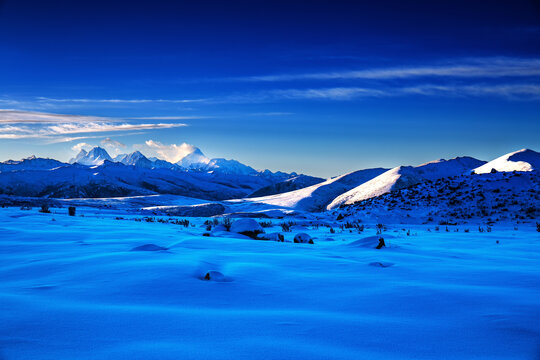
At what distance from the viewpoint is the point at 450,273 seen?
145 inches

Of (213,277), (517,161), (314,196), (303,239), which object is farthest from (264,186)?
(213,277)

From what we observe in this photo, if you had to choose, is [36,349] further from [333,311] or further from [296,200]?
[296,200]

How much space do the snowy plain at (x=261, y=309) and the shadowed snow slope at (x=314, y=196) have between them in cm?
3854

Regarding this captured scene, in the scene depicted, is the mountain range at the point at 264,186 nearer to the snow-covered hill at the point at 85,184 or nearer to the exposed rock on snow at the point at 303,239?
the snow-covered hill at the point at 85,184

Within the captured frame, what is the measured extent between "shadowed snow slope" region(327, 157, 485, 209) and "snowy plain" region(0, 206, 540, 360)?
3750 cm

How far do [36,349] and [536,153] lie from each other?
44.7 metres

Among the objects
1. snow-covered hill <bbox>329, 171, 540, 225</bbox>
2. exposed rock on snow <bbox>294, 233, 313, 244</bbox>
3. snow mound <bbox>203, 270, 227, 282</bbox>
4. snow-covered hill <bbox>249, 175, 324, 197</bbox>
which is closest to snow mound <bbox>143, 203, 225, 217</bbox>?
snow-covered hill <bbox>329, 171, 540, 225</bbox>

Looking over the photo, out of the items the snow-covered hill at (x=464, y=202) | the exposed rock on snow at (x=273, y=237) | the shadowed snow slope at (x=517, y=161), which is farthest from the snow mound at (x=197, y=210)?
the exposed rock on snow at (x=273, y=237)

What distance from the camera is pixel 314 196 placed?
49.9 m

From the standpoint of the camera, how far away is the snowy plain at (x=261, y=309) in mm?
1691

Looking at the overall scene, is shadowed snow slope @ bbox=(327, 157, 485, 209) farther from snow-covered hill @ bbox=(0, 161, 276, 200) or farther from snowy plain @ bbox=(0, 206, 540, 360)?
snow-covered hill @ bbox=(0, 161, 276, 200)

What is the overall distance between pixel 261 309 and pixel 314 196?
47.9 meters

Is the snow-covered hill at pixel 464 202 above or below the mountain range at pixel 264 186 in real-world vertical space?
below

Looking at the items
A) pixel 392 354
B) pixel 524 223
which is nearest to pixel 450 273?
pixel 392 354
